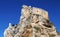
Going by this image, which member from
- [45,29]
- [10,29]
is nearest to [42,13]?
[45,29]

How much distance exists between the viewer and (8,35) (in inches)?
4237

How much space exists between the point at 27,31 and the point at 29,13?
A: 11.2 metres

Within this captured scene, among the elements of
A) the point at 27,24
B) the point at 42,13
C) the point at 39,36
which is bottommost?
the point at 39,36

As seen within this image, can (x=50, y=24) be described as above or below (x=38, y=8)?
below

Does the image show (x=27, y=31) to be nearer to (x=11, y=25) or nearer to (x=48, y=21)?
(x=48, y=21)

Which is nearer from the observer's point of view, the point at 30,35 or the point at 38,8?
the point at 30,35

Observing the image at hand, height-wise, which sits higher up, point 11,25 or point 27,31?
point 11,25

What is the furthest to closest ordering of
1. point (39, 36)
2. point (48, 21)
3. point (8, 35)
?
point (8, 35)
point (48, 21)
point (39, 36)

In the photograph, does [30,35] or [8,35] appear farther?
[8,35]

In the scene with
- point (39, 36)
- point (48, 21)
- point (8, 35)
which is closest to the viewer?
point (39, 36)

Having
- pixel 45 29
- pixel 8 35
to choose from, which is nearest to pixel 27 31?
pixel 45 29

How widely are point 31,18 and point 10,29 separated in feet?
93.1

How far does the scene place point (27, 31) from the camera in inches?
3110

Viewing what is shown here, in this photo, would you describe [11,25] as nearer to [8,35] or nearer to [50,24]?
[8,35]
